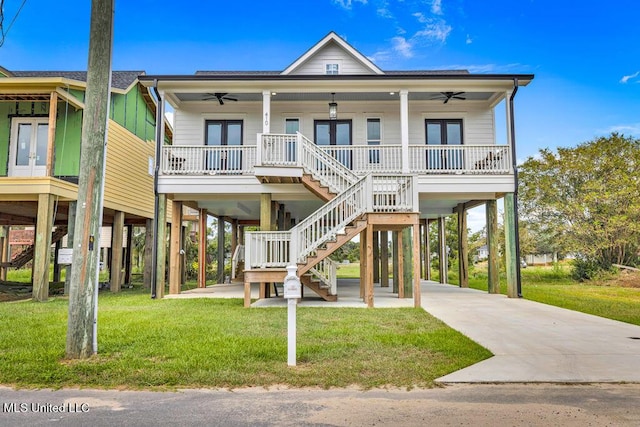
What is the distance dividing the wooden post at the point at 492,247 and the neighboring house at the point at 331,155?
0.13 metres

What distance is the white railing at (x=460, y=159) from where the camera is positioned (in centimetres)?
1202

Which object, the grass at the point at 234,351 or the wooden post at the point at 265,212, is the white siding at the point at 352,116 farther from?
the grass at the point at 234,351

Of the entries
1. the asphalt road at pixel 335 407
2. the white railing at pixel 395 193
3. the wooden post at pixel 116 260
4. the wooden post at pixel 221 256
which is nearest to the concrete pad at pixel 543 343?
the asphalt road at pixel 335 407

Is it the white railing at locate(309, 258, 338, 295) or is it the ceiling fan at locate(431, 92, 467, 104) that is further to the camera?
the ceiling fan at locate(431, 92, 467, 104)

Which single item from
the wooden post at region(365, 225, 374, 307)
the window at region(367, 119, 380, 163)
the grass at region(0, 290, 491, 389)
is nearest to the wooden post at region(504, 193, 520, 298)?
the wooden post at region(365, 225, 374, 307)

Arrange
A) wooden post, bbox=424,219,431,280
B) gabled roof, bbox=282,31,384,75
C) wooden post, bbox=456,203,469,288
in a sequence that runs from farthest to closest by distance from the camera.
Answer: wooden post, bbox=424,219,431,280 < wooden post, bbox=456,203,469,288 < gabled roof, bbox=282,31,384,75

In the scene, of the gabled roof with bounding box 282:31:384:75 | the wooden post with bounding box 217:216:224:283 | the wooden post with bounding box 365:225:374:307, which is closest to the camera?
the wooden post with bounding box 365:225:374:307

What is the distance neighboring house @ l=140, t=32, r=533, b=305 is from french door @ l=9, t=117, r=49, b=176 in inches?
162

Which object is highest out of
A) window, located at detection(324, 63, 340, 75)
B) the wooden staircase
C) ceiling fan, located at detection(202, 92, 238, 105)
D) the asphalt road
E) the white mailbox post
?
window, located at detection(324, 63, 340, 75)

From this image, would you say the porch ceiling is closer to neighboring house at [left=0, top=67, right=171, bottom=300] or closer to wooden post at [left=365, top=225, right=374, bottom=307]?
neighboring house at [left=0, top=67, right=171, bottom=300]

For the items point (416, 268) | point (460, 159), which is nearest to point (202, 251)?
→ point (416, 268)

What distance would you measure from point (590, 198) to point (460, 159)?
33.5ft

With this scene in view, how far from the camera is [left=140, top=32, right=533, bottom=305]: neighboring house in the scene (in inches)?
→ 391

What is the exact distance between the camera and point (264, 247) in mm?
10039
